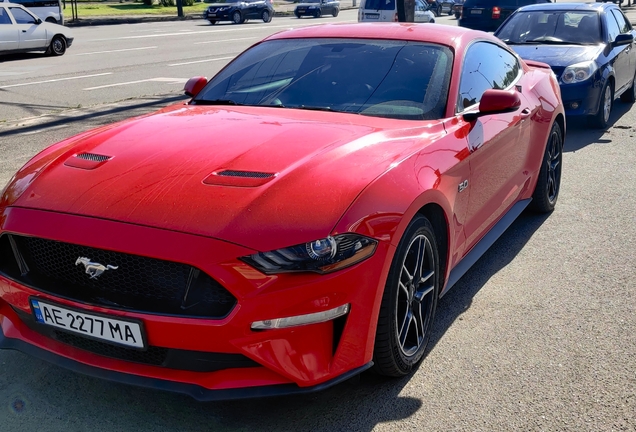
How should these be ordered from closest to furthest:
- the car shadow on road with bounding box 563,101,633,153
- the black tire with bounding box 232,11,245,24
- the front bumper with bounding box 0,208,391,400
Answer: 1. the front bumper with bounding box 0,208,391,400
2. the car shadow on road with bounding box 563,101,633,153
3. the black tire with bounding box 232,11,245,24

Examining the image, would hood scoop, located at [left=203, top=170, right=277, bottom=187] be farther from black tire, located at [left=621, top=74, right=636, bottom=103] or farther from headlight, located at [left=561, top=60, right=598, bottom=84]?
black tire, located at [left=621, top=74, right=636, bottom=103]

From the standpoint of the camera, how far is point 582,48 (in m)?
10.1

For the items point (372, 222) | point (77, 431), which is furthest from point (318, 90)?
point (77, 431)

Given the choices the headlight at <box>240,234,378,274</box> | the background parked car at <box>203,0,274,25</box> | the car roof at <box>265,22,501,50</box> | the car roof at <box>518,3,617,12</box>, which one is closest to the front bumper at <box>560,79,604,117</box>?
the car roof at <box>518,3,617,12</box>

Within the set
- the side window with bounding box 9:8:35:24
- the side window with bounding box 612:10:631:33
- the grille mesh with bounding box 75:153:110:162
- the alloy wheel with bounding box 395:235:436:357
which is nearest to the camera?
the alloy wheel with bounding box 395:235:436:357

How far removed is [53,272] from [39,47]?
17934 millimetres

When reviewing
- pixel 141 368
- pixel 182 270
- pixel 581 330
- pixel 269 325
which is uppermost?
pixel 182 270

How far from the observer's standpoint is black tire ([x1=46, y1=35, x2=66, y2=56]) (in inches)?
774

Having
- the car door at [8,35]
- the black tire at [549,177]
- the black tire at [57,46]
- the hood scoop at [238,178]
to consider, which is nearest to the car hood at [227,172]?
the hood scoop at [238,178]

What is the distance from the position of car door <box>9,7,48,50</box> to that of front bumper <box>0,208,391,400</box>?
1759cm

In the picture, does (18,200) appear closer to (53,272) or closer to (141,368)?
(53,272)

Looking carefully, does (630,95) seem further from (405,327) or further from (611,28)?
(405,327)

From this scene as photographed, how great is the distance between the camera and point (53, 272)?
309 cm

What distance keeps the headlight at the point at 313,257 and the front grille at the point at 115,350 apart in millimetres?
506
